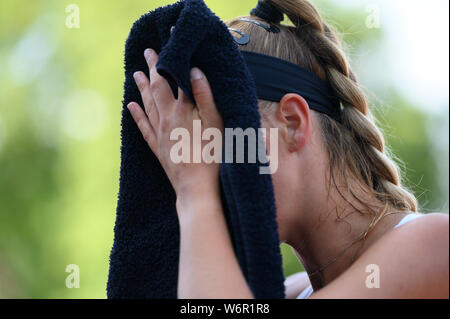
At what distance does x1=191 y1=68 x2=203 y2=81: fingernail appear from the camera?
1.02 meters

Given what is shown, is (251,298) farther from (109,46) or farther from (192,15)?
(109,46)

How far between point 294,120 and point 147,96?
0.36 m

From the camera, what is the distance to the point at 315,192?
46.5 inches

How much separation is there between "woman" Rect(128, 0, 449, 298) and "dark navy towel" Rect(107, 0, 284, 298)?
37 mm

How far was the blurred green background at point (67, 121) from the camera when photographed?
4355 mm

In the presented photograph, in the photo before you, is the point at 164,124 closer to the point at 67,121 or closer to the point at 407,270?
the point at 407,270

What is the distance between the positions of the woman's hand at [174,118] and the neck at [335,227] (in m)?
0.32
